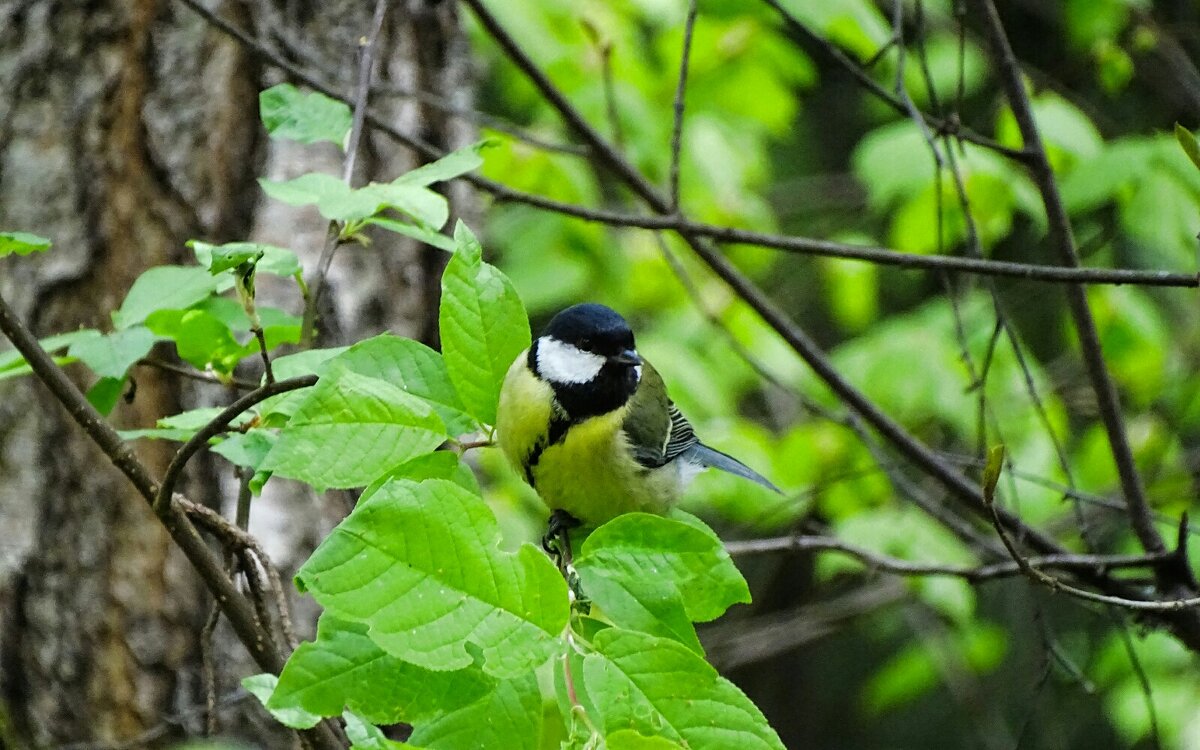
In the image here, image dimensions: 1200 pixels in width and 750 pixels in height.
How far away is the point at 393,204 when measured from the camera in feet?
4.09

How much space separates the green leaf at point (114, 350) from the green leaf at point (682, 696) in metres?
0.71

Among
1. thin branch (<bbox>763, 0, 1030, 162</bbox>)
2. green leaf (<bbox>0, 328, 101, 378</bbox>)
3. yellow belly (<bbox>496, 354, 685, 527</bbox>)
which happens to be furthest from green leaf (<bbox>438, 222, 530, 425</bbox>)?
thin branch (<bbox>763, 0, 1030, 162</bbox>)

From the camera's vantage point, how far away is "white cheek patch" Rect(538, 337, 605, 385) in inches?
75.0

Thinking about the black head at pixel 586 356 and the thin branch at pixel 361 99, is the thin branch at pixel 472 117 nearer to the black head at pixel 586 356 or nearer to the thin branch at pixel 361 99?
the thin branch at pixel 361 99

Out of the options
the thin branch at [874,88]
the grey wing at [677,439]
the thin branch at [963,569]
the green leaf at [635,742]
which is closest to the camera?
the green leaf at [635,742]

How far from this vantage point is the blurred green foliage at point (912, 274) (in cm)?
311

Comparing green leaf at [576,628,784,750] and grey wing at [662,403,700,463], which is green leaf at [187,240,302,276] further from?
grey wing at [662,403,700,463]

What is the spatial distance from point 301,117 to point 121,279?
2.94ft

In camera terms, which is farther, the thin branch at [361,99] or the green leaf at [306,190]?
the thin branch at [361,99]

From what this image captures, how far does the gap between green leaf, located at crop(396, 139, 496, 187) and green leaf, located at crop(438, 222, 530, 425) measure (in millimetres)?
172

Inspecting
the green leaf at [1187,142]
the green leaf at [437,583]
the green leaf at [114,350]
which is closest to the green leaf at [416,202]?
the green leaf at [114,350]

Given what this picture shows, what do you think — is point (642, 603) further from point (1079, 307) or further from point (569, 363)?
point (1079, 307)

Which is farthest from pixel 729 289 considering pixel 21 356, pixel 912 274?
pixel 912 274

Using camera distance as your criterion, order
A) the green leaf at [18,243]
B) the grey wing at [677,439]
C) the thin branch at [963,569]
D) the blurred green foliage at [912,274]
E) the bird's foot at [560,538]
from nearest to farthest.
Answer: the green leaf at [18,243] → the bird's foot at [560,538] → the thin branch at [963,569] → the grey wing at [677,439] → the blurred green foliage at [912,274]
